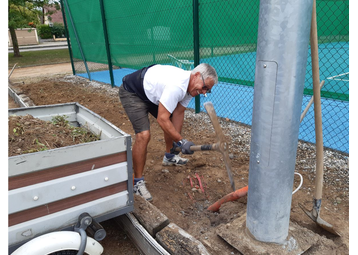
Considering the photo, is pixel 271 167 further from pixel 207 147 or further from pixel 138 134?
pixel 138 134

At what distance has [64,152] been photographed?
5.77ft

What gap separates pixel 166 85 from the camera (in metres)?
2.82

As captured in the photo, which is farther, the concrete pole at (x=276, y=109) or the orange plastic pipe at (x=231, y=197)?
the orange plastic pipe at (x=231, y=197)

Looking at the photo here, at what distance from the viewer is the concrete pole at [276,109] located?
1.47 m

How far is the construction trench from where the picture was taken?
1.51 meters

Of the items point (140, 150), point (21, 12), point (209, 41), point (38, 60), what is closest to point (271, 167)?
point (140, 150)

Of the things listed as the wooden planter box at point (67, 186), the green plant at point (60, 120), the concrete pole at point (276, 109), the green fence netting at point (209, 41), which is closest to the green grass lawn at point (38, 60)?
the green fence netting at point (209, 41)

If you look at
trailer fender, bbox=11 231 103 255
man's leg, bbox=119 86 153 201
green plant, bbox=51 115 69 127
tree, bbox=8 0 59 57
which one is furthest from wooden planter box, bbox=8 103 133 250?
tree, bbox=8 0 59 57

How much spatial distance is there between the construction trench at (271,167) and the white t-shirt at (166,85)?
1153mm

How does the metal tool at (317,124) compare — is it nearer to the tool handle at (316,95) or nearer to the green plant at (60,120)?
the tool handle at (316,95)

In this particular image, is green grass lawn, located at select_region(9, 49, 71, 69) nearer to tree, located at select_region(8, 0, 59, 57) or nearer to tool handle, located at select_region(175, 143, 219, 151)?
tree, located at select_region(8, 0, 59, 57)

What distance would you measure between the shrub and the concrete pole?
171 ft

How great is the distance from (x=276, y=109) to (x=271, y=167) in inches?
15.3

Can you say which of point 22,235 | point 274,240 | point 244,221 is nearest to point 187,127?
point 244,221
